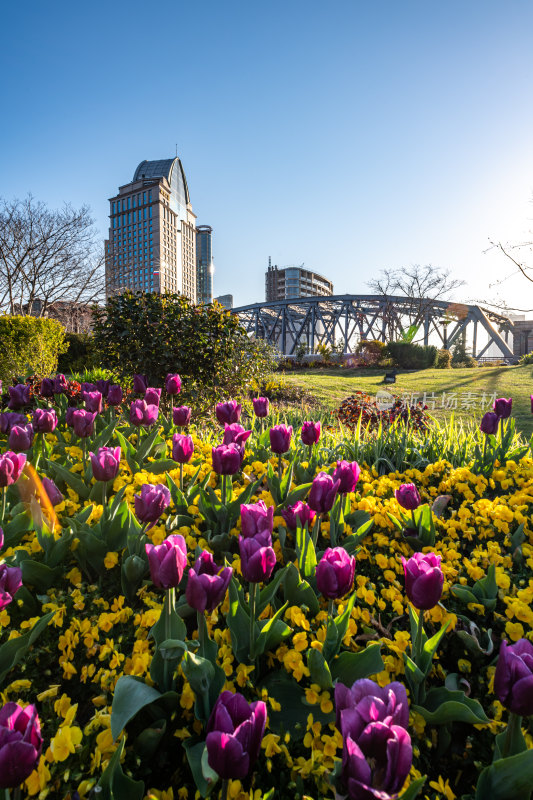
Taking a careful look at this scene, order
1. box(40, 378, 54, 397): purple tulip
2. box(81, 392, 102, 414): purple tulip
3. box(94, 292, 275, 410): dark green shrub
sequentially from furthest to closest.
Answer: box(94, 292, 275, 410): dark green shrub
box(40, 378, 54, 397): purple tulip
box(81, 392, 102, 414): purple tulip

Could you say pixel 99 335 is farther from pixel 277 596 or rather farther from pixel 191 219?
pixel 191 219

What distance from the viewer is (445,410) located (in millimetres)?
10836

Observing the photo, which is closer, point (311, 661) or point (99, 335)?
point (311, 661)

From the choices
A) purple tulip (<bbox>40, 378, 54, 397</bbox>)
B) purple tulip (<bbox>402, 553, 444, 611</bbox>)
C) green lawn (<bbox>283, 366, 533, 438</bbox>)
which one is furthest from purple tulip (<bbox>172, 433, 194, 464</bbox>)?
green lawn (<bbox>283, 366, 533, 438</bbox>)

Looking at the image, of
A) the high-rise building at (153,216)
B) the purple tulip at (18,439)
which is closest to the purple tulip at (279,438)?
the purple tulip at (18,439)

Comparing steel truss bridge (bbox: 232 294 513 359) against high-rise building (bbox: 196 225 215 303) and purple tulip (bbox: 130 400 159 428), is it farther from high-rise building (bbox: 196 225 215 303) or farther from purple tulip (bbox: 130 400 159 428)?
high-rise building (bbox: 196 225 215 303)

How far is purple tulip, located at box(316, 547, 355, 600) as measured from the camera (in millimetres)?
1100

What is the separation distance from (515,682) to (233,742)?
558 millimetres

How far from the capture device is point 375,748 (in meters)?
0.66

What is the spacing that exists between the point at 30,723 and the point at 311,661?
711 millimetres

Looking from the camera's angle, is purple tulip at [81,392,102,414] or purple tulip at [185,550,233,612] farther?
purple tulip at [81,392,102,414]

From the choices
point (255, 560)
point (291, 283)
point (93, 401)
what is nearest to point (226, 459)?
point (255, 560)

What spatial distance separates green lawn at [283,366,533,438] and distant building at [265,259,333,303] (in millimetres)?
101868

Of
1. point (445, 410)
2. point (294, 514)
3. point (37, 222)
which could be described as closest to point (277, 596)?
point (294, 514)
